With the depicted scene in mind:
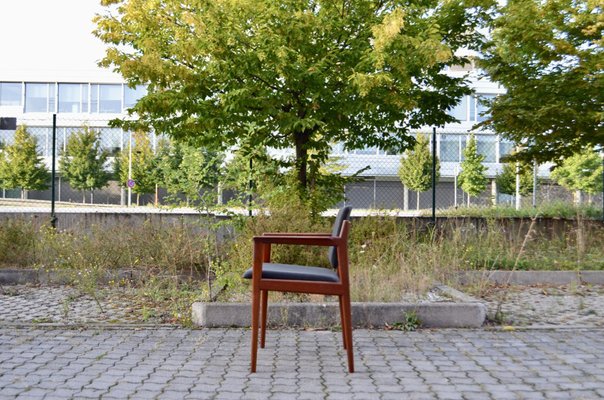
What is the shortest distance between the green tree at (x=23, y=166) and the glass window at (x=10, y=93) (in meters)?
13.4

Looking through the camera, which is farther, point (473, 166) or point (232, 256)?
point (473, 166)

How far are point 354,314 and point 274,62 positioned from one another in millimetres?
4583

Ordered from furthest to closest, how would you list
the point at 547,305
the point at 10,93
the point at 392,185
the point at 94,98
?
1. the point at 10,93
2. the point at 94,98
3. the point at 392,185
4. the point at 547,305

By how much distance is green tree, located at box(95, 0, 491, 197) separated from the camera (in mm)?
9258

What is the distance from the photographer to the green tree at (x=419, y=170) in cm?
1375

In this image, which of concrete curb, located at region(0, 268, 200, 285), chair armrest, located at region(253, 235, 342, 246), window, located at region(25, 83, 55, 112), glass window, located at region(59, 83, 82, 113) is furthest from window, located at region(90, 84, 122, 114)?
chair armrest, located at region(253, 235, 342, 246)

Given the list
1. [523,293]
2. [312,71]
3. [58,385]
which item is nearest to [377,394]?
[58,385]

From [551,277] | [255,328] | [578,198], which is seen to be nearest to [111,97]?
[578,198]

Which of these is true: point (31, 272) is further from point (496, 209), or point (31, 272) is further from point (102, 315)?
point (496, 209)

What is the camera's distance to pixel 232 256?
8500 mm

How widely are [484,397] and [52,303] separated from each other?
16.9 feet

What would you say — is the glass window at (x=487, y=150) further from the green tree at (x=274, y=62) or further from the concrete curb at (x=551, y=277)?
the concrete curb at (x=551, y=277)

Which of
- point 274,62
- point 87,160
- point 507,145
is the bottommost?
point 274,62

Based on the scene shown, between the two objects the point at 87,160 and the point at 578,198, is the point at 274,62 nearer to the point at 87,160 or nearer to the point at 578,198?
the point at 578,198
